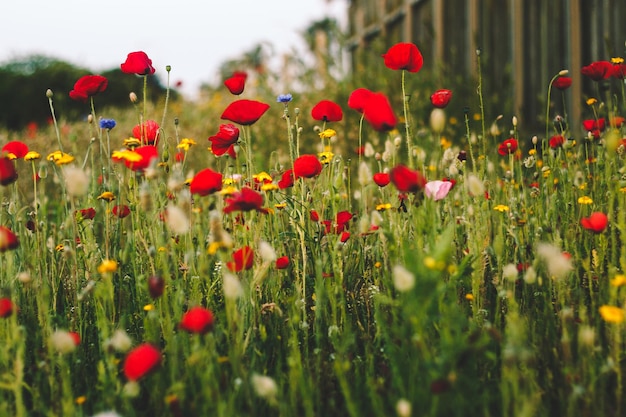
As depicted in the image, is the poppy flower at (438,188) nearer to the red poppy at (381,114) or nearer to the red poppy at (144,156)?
the red poppy at (381,114)

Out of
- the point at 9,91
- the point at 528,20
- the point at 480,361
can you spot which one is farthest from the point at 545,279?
the point at 9,91

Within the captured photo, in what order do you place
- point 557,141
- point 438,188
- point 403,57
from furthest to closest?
point 557,141
point 403,57
point 438,188

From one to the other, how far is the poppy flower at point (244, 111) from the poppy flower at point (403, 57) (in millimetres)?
399

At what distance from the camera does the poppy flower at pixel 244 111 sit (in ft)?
6.63

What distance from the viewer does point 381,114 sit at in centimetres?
162

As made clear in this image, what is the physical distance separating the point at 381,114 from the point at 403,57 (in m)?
0.47

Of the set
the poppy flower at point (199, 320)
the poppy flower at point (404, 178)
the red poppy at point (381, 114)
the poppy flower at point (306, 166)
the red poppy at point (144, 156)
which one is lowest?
the poppy flower at point (199, 320)

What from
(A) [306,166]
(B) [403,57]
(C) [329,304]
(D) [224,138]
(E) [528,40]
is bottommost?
(C) [329,304]

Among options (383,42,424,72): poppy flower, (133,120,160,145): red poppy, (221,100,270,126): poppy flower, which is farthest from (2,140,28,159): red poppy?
(383,42,424,72): poppy flower

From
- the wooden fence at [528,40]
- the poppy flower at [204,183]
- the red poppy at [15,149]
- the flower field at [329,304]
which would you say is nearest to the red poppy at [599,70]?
the flower field at [329,304]

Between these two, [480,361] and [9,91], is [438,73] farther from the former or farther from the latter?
[9,91]

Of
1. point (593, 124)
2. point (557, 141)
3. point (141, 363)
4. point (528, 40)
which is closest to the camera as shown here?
point (141, 363)

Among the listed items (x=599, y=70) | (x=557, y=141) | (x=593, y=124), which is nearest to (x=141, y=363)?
(x=557, y=141)

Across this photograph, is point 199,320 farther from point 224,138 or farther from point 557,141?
point 557,141
